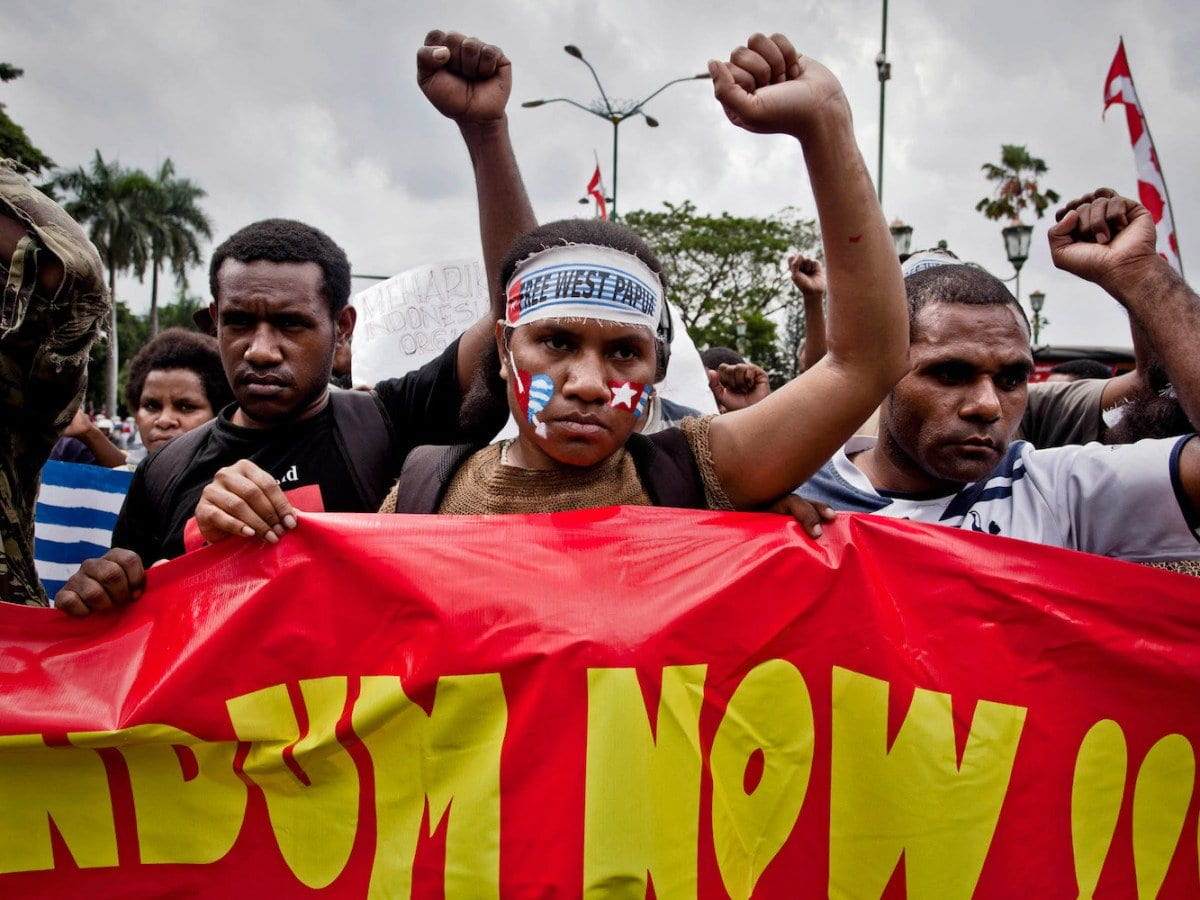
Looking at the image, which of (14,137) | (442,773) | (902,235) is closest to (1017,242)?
(902,235)

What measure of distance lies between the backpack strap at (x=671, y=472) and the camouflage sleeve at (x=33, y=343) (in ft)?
3.96

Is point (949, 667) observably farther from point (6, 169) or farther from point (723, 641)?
point (6, 169)

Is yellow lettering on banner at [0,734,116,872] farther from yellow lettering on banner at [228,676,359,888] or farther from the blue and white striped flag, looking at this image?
the blue and white striped flag

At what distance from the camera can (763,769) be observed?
174 cm

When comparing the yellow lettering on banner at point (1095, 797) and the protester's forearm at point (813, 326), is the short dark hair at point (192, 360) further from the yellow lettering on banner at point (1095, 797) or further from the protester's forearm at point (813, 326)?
the yellow lettering on banner at point (1095, 797)

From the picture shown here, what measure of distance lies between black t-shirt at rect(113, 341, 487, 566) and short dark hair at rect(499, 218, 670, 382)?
567mm

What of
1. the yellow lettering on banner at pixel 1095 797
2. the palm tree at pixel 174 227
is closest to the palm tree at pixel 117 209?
the palm tree at pixel 174 227

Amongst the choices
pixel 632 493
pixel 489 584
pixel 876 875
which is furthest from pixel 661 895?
pixel 632 493

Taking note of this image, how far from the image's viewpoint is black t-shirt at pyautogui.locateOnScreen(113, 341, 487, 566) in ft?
7.85

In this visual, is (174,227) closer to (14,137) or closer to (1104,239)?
(14,137)

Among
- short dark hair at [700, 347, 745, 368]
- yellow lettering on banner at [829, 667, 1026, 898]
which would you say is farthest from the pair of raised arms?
short dark hair at [700, 347, 745, 368]

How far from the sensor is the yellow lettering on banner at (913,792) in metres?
1.75

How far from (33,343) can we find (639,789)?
1.47m

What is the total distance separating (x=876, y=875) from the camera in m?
1.74
